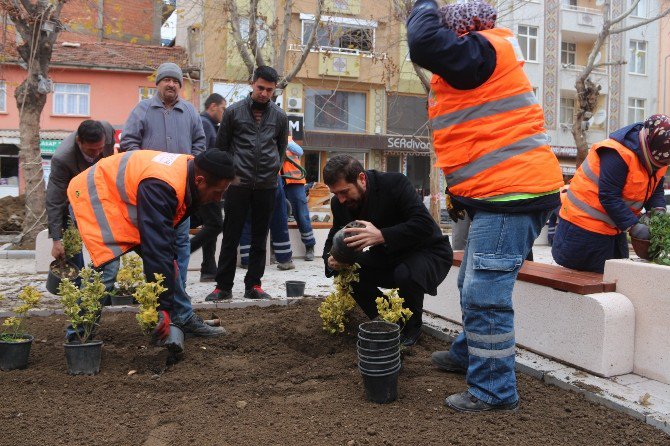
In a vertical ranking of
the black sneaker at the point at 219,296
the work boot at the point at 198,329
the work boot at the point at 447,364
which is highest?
the black sneaker at the point at 219,296

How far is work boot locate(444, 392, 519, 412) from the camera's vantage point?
2.83 meters

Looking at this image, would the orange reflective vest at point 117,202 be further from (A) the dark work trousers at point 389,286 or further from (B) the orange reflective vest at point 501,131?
(B) the orange reflective vest at point 501,131

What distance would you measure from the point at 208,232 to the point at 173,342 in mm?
2668

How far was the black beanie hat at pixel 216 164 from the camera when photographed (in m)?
3.28

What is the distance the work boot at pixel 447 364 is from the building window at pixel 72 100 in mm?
25999

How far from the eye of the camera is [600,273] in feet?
13.8

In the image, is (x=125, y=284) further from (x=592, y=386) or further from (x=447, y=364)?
(x=592, y=386)

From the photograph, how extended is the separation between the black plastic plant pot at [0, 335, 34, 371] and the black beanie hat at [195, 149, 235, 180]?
138 centimetres

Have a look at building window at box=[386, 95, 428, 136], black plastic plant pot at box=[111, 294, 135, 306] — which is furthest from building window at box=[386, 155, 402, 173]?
black plastic plant pot at box=[111, 294, 135, 306]

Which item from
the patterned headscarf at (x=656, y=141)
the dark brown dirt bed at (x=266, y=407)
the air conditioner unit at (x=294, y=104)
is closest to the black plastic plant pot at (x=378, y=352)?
the dark brown dirt bed at (x=266, y=407)

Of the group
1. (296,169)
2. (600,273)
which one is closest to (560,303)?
(600,273)

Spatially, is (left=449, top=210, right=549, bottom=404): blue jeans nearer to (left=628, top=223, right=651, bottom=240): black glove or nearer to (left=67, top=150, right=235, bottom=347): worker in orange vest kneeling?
(left=628, top=223, right=651, bottom=240): black glove

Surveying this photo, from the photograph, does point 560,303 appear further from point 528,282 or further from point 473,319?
point 473,319

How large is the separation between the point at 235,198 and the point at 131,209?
1998mm
